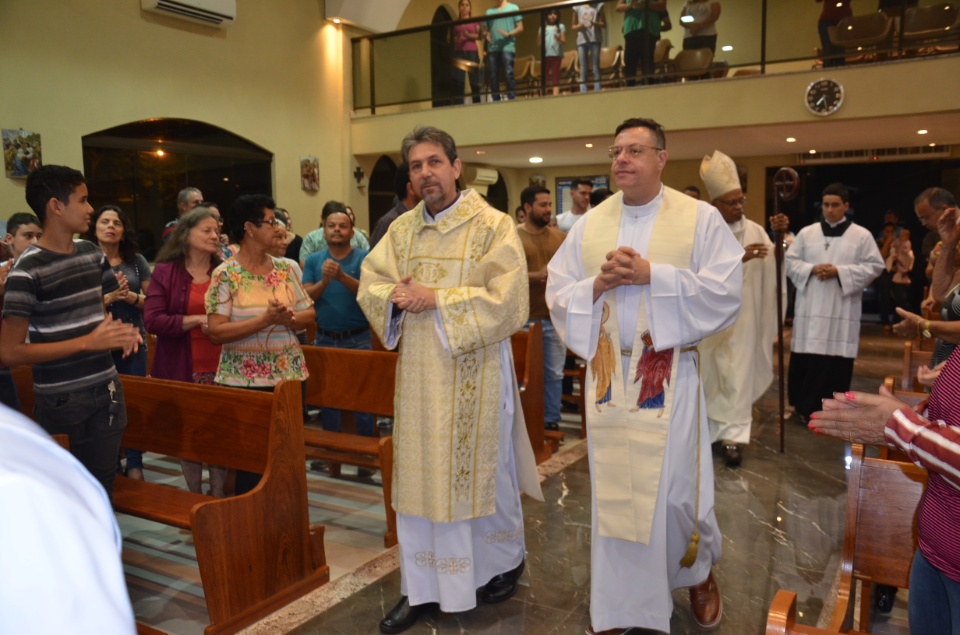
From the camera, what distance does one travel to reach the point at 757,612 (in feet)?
9.74

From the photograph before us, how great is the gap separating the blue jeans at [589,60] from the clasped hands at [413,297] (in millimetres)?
7670

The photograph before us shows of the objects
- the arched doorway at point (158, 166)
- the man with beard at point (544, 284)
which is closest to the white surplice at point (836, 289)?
the man with beard at point (544, 284)

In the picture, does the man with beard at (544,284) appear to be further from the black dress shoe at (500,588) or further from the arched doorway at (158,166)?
the arched doorway at (158,166)

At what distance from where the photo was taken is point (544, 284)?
218 inches

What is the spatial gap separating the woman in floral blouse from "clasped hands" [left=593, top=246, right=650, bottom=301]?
56.5 inches

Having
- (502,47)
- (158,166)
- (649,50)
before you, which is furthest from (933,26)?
(158,166)

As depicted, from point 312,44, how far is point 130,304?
23.7ft

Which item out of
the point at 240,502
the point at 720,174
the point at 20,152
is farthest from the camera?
the point at 20,152

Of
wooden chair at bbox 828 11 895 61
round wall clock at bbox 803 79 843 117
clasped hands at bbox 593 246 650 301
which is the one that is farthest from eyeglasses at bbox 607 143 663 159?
wooden chair at bbox 828 11 895 61

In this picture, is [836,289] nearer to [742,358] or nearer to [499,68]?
[742,358]

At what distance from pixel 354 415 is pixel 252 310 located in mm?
1543

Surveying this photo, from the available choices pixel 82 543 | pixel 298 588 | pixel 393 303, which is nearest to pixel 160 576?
pixel 298 588

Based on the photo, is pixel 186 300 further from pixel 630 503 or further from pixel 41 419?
pixel 630 503

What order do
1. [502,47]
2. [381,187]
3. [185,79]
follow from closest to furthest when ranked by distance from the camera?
[185,79] < [502,47] < [381,187]
